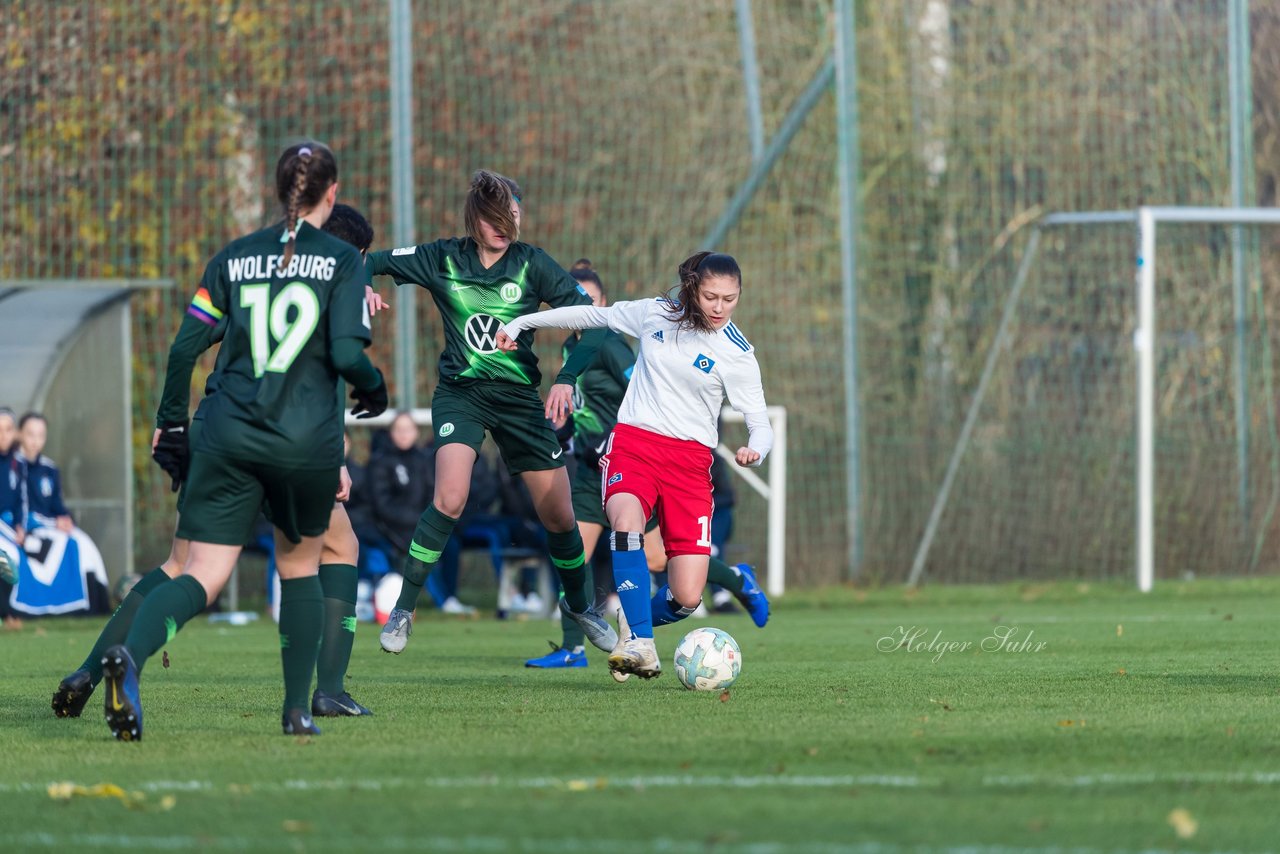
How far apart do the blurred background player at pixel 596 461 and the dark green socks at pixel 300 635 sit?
3.16 meters

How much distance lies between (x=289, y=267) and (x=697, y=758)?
1973 mm

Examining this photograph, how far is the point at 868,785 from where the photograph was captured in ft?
16.2

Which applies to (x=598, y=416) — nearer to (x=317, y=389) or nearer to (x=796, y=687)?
(x=796, y=687)

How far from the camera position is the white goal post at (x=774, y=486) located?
15.8 m

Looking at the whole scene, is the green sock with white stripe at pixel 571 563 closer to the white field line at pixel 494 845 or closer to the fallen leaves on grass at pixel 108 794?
the fallen leaves on grass at pixel 108 794

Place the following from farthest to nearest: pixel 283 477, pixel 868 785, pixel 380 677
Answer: pixel 380 677
pixel 283 477
pixel 868 785

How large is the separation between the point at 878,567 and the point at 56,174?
8.16 meters

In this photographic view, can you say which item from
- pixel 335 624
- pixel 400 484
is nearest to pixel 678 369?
pixel 335 624

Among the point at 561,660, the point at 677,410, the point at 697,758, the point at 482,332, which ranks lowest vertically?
the point at 561,660

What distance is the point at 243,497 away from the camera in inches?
233

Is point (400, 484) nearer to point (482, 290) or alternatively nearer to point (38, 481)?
point (38, 481)

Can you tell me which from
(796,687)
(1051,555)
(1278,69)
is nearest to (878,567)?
(1051,555)

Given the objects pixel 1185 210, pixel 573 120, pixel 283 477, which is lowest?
pixel 283 477

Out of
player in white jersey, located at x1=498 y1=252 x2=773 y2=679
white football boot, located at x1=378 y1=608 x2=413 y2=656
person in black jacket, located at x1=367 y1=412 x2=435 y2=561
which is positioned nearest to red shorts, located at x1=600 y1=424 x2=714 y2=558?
player in white jersey, located at x1=498 y1=252 x2=773 y2=679
